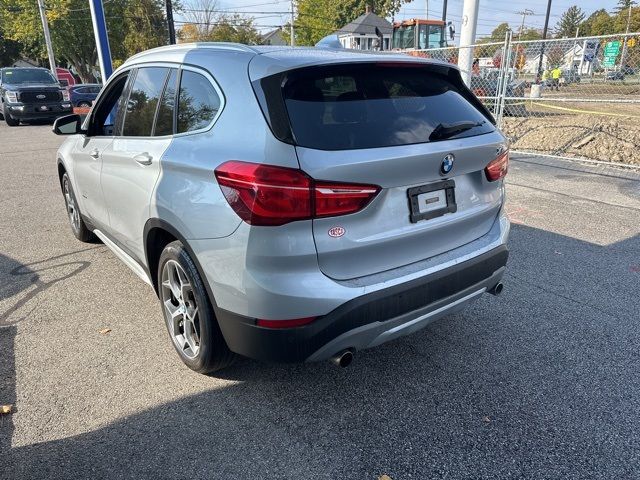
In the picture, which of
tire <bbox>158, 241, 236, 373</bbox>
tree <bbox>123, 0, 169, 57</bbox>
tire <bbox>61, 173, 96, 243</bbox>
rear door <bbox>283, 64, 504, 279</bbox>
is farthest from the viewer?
tree <bbox>123, 0, 169, 57</bbox>

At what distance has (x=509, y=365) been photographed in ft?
10.0

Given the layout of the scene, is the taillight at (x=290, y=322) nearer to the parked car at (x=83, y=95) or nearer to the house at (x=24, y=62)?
the parked car at (x=83, y=95)

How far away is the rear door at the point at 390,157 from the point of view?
2.24 m

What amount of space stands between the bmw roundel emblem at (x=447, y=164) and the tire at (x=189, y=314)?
1414 millimetres

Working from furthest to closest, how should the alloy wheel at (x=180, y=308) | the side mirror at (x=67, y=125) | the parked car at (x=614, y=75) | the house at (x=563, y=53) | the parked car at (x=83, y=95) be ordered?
the parked car at (x=83, y=95), the parked car at (x=614, y=75), the house at (x=563, y=53), the side mirror at (x=67, y=125), the alloy wheel at (x=180, y=308)

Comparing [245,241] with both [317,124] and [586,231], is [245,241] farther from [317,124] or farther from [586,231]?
[586,231]

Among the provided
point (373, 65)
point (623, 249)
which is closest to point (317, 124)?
point (373, 65)

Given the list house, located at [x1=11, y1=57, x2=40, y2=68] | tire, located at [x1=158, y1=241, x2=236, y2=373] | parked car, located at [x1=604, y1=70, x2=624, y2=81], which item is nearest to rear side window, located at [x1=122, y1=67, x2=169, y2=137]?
tire, located at [x1=158, y1=241, x2=236, y2=373]

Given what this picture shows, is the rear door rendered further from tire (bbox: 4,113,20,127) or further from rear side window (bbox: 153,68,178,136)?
tire (bbox: 4,113,20,127)

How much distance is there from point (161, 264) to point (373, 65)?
1.72 m

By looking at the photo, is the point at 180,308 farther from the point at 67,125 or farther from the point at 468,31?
the point at 468,31

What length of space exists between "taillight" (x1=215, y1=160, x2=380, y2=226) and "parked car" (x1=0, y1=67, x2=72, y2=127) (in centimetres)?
1968

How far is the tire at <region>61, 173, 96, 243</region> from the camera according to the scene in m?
5.02

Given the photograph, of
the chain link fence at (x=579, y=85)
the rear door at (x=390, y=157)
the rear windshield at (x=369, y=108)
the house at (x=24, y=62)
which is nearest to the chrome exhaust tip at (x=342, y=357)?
the rear door at (x=390, y=157)
